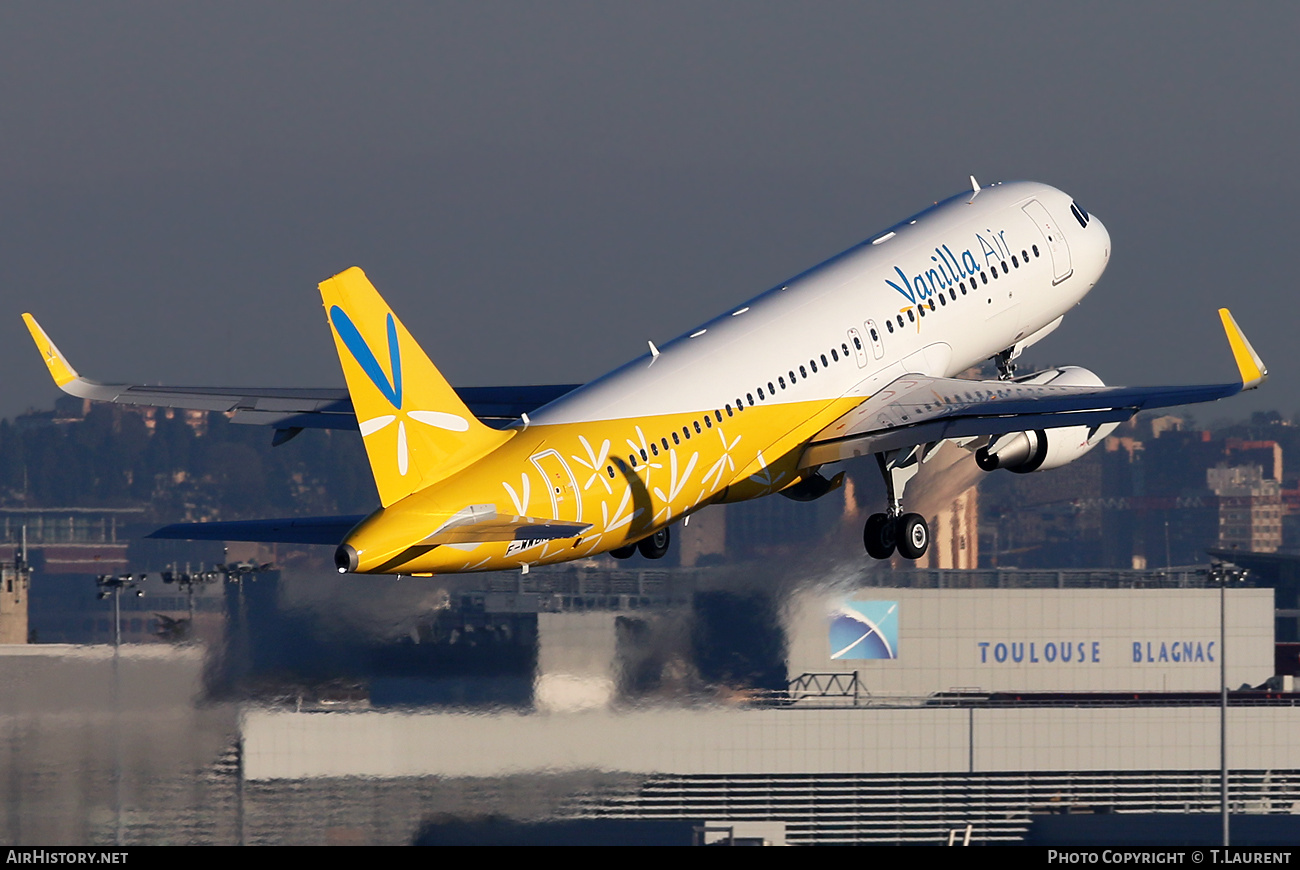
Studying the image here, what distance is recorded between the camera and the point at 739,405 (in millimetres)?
37594

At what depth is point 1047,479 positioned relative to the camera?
16762 centimetres

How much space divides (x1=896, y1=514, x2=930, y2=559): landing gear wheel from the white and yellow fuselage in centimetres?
258

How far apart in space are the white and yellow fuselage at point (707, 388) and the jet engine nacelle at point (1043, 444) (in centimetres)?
203

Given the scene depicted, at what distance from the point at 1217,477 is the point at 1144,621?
75176 millimetres

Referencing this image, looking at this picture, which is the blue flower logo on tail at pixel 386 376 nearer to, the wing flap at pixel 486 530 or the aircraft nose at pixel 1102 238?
the wing flap at pixel 486 530

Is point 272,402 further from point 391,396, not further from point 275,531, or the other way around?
point 391,396

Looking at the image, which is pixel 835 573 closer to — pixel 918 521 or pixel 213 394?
pixel 918 521

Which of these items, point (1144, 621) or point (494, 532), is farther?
point (1144, 621)

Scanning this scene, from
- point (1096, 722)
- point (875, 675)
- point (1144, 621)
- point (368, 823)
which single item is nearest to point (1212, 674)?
point (1144, 621)

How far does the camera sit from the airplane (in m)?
32.2

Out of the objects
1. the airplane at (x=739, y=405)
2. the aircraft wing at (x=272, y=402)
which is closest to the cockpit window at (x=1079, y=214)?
the airplane at (x=739, y=405)

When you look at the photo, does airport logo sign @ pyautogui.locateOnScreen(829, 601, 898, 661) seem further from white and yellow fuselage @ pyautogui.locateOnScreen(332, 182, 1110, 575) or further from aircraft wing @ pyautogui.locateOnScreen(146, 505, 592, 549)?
aircraft wing @ pyautogui.locateOnScreen(146, 505, 592, 549)

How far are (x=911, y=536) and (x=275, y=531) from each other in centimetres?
1452

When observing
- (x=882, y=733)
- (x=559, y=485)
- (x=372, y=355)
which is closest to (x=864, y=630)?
(x=882, y=733)
